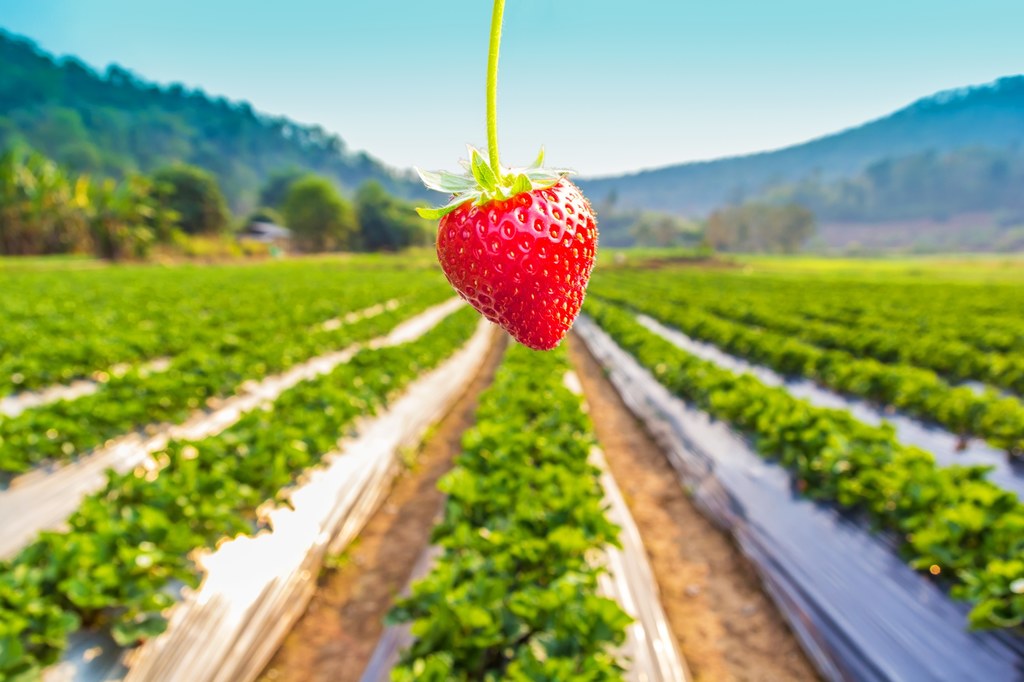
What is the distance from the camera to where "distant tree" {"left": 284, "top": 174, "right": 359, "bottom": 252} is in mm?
80500

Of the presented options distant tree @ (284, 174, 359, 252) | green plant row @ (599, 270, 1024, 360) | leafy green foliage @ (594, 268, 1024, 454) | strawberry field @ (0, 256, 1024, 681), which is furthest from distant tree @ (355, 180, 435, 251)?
strawberry field @ (0, 256, 1024, 681)

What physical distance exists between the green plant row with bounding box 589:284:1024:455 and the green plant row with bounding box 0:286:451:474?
333 inches

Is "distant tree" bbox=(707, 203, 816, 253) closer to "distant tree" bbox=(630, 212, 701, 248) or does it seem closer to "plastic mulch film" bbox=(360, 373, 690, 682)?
"distant tree" bbox=(630, 212, 701, 248)

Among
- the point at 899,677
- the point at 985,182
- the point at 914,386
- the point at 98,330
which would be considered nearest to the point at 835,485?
the point at 899,677

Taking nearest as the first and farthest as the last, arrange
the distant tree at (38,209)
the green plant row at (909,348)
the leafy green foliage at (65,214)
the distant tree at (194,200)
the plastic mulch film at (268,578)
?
the plastic mulch film at (268,578), the green plant row at (909,348), the distant tree at (38,209), the leafy green foliage at (65,214), the distant tree at (194,200)

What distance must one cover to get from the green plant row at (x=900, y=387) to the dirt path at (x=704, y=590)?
3.22m

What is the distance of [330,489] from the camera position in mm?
5883

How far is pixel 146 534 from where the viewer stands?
4113 mm

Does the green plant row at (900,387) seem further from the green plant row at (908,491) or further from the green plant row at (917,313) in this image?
the green plant row at (917,313)

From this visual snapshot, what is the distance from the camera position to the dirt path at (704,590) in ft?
15.1

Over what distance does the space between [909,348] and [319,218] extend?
7830 centimetres

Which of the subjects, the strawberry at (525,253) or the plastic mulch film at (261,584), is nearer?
the strawberry at (525,253)

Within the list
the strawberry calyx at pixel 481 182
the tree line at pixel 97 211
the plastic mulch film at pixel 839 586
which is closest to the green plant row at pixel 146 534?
the strawberry calyx at pixel 481 182

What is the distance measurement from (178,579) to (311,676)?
125cm
